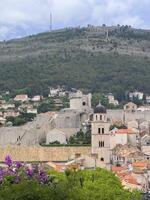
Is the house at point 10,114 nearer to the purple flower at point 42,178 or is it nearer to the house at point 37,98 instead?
the house at point 37,98

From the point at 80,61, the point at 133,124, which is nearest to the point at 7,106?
the point at 80,61

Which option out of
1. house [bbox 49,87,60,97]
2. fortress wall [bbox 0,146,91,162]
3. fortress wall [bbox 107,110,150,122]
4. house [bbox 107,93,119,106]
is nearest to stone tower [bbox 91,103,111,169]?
fortress wall [bbox 0,146,91,162]

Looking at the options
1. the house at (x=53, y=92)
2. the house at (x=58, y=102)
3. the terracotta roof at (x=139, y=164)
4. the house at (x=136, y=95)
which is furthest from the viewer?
the house at (x=53, y=92)

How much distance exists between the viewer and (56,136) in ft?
238

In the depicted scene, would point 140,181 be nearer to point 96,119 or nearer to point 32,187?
point 96,119

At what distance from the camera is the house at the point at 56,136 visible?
72.6 metres

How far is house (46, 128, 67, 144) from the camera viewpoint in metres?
72.6

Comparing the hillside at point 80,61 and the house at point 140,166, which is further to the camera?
the hillside at point 80,61

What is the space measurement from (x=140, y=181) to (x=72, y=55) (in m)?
100

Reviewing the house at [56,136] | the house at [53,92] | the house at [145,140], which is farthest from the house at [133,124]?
the house at [53,92]

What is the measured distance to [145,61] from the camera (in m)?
150

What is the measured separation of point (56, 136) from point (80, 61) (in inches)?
2953

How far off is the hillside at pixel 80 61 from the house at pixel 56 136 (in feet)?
174

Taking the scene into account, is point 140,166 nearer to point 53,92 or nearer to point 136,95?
point 136,95
